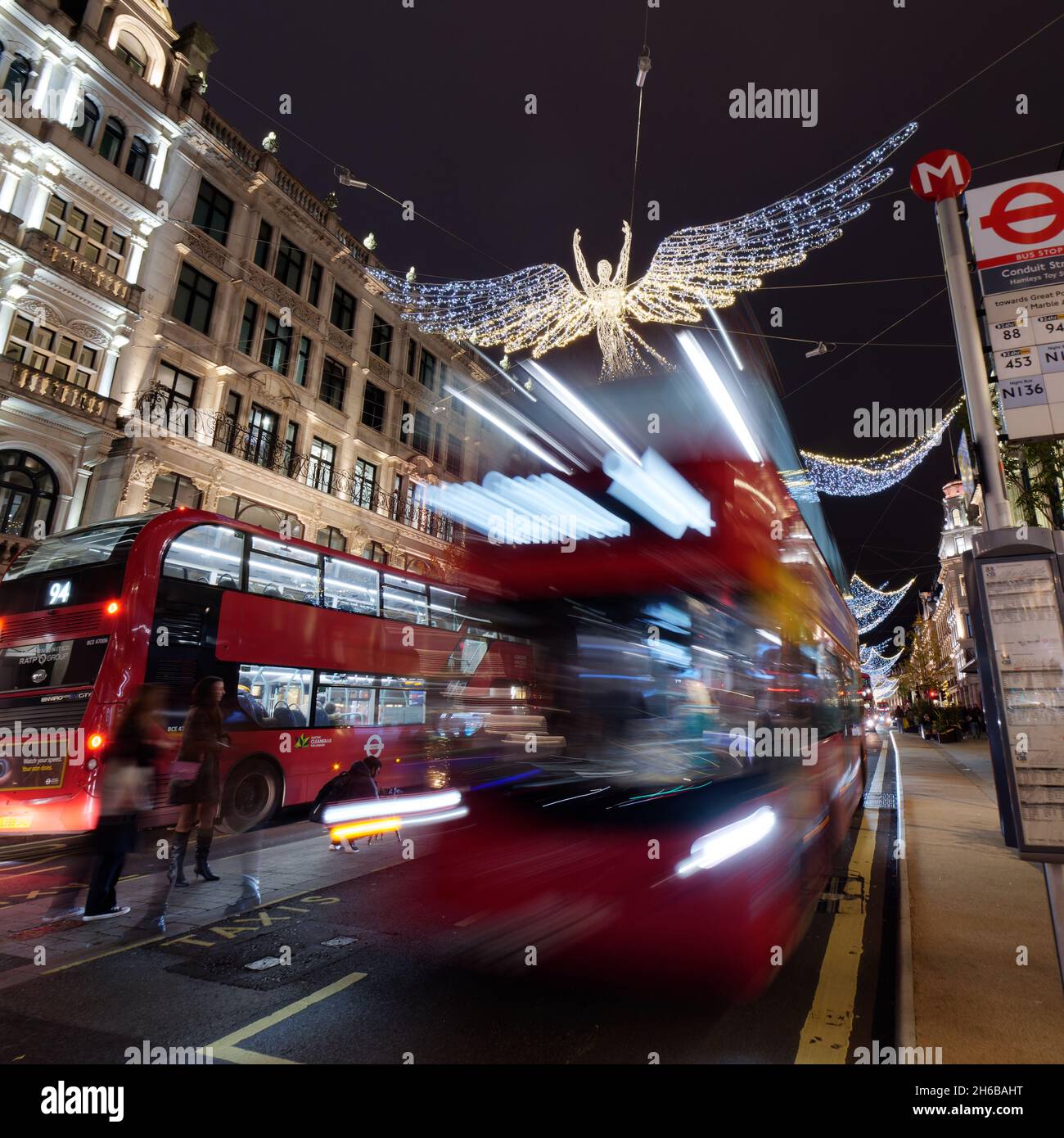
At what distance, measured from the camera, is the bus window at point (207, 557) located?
8484 mm

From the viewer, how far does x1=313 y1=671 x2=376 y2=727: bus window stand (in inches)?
401

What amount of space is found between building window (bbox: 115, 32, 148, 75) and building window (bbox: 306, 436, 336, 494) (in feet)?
41.2

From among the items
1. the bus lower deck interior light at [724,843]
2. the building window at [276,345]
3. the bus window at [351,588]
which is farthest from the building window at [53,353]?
the bus lower deck interior light at [724,843]

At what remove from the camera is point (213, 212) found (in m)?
21.7

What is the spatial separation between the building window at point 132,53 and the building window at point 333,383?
1021 cm

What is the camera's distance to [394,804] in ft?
25.2

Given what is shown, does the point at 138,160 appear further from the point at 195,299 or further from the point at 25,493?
the point at 25,493

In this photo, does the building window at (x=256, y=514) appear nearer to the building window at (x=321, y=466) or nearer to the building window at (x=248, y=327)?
the building window at (x=321, y=466)

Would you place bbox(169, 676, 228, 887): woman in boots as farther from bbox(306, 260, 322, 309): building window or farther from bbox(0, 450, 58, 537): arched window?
bbox(306, 260, 322, 309): building window

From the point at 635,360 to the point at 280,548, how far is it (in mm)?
6444

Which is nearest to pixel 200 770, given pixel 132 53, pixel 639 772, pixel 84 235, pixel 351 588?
pixel 639 772

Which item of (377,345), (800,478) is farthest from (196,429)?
(800,478)

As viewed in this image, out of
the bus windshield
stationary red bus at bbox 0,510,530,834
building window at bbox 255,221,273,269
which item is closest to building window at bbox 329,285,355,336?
building window at bbox 255,221,273,269
